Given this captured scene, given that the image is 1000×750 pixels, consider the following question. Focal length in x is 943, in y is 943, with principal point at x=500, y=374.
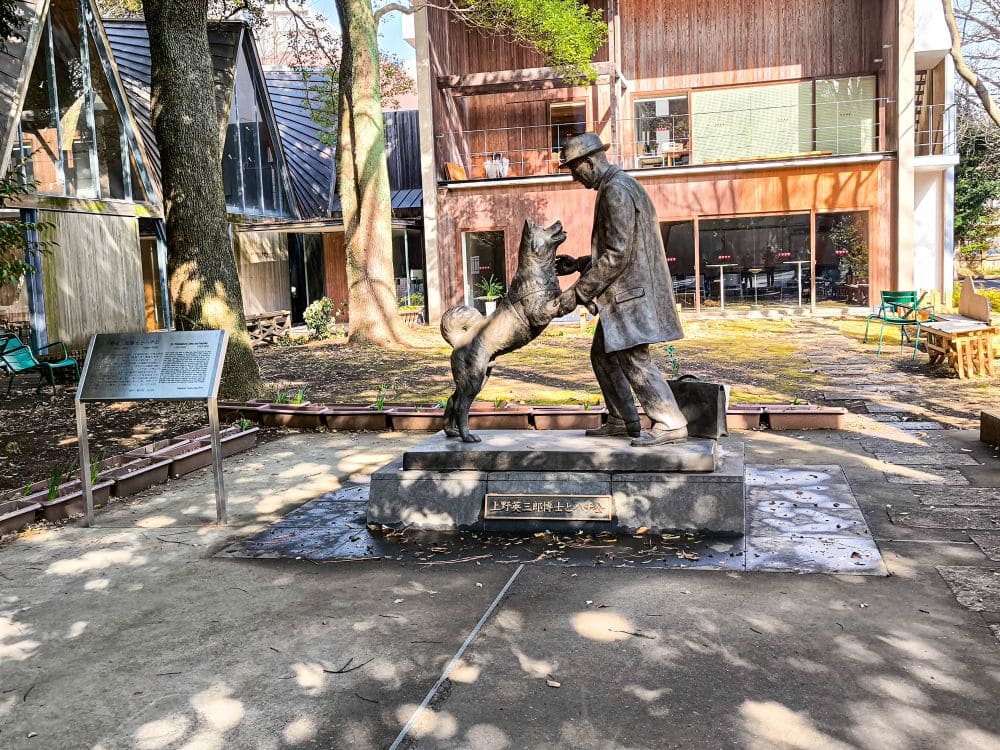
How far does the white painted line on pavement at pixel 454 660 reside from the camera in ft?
10.5

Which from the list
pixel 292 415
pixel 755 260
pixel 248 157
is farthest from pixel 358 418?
pixel 248 157

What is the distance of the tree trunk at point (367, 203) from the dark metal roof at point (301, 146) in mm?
8277

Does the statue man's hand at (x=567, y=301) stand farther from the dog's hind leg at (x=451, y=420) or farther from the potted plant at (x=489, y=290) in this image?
the potted plant at (x=489, y=290)

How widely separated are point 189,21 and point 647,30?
604 inches

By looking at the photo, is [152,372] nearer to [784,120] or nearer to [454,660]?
[454,660]

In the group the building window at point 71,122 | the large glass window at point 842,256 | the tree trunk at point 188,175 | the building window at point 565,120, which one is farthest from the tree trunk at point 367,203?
the large glass window at point 842,256

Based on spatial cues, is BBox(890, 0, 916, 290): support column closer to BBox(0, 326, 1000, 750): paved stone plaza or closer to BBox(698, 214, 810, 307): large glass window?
BBox(698, 214, 810, 307): large glass window

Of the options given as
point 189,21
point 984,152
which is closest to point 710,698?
point 189,21

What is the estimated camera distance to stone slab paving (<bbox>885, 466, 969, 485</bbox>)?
20.7ft

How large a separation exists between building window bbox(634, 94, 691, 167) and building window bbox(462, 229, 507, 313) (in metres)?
3.97

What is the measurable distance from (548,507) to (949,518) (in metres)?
2.30

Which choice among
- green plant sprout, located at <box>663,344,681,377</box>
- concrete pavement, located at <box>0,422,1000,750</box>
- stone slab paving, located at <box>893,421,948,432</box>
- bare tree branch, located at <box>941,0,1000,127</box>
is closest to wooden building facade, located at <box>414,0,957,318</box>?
bare tree branch, located at <box>941,0,1000,127</box>

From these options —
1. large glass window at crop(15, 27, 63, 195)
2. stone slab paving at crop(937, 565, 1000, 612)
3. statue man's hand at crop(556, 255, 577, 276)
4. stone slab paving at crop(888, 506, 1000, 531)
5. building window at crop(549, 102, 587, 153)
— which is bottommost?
stone slab paving at crop(937, 565, 1000, 612)

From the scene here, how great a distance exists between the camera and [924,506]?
5715mm
